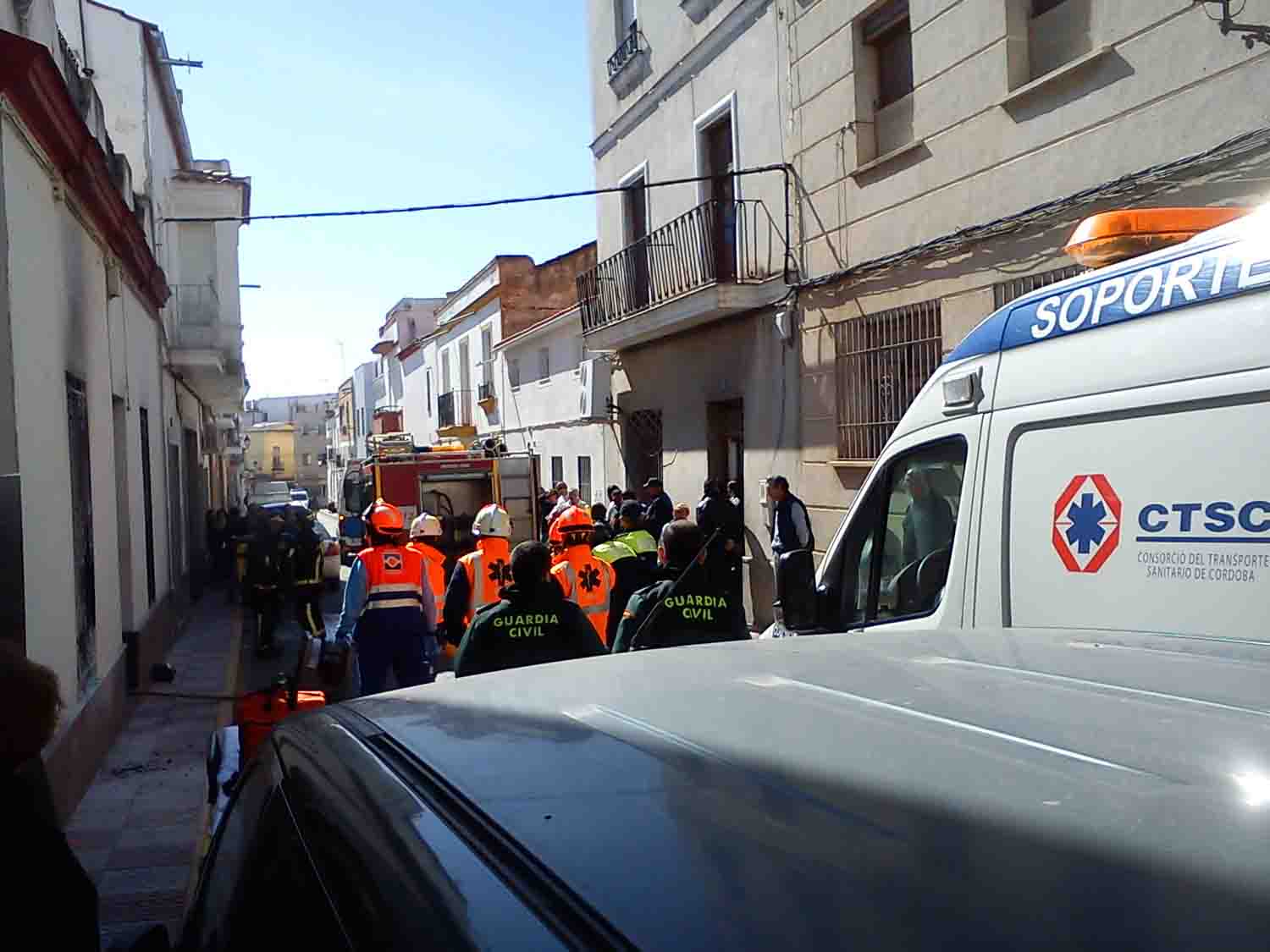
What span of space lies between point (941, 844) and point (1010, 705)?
604 millimetres

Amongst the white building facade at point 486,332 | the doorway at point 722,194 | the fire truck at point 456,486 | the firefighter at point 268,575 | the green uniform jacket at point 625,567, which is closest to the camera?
the green uniform jacket at point 625,567

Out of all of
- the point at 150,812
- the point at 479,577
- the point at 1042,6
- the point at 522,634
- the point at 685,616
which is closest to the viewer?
the point at 522,634

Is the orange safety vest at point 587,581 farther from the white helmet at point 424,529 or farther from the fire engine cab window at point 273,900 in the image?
the fire engine cab window at point 273,900

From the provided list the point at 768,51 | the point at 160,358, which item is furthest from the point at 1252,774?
the point at 160,358

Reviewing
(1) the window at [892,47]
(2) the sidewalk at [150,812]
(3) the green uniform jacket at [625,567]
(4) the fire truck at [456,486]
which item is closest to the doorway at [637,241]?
(4) the fire truck at [456,486]

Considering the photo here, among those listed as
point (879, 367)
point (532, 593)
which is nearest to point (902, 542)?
point (532, 593)

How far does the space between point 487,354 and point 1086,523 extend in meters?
25.1

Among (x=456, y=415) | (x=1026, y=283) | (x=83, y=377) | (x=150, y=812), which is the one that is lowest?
(x=150, y=812)

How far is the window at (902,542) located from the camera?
375 cm

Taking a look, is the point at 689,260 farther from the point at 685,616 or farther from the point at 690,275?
the point at 685,616

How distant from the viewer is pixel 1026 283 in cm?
816

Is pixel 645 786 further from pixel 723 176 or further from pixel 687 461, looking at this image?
pixel 687 461

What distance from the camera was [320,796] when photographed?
1731 mm

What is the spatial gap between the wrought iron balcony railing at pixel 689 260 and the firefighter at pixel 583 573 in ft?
18.3
